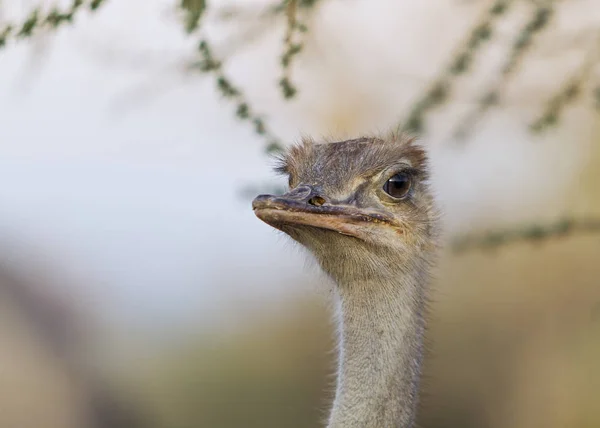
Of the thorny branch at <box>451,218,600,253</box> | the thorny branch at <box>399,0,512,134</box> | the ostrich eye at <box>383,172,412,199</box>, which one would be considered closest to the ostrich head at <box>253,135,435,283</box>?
the ostrich eye at <box>383,172,412,199</box>

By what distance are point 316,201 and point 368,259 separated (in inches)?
10.1

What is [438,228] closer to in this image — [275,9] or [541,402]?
[275,9]

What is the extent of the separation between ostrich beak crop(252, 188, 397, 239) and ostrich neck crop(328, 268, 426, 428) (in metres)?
0.16

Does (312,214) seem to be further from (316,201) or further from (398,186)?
(398,186)

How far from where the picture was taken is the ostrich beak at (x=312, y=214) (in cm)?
272

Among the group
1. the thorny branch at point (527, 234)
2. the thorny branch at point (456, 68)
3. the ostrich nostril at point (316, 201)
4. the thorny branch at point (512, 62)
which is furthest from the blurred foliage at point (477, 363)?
the ostrich nostril at point (316, 201)

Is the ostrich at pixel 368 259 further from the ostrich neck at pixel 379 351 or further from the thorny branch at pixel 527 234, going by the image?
the thorny branch at pixel 527 234

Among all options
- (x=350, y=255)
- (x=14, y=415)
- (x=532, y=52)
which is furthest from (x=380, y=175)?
(x=14, y=415)

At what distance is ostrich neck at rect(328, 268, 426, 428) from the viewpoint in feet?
9.59

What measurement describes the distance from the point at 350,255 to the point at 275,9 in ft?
2.05

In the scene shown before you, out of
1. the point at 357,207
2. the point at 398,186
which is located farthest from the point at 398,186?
the point at 357,207

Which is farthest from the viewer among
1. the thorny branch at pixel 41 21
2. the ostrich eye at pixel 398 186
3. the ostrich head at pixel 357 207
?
the ostrich eye at pixel 398 186

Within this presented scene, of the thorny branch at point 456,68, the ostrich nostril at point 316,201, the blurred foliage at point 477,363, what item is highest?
the blurred foliage at point 477,363

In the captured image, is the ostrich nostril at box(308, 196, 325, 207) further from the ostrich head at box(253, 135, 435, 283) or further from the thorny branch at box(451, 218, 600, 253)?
the thorny branch at box(451, 218, 600, 253)
